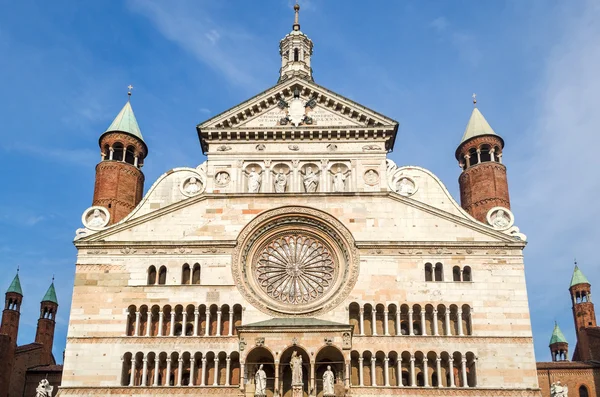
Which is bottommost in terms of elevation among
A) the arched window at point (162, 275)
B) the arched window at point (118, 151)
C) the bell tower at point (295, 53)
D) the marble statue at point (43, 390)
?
the marble statue at point (43, 390)

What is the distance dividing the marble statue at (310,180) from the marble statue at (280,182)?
902 mm

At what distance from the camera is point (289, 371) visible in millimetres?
32344

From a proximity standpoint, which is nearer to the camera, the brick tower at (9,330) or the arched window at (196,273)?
the arched window at (196,273)

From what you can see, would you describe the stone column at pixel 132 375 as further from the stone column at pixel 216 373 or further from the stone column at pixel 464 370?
the stone column at pixel 464 370

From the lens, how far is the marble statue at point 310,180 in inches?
1432

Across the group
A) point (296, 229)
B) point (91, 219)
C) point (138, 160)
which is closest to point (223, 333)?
point (296, 229)

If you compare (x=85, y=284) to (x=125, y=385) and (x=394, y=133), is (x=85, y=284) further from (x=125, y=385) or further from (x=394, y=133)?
(x=394, y=133)

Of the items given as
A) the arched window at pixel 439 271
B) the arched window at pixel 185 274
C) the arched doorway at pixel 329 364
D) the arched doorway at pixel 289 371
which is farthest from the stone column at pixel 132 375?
the arched window at pixel 439 271

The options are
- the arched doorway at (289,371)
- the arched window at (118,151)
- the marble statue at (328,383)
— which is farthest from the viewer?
the arched window at (118,151)

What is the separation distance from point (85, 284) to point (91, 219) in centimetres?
352

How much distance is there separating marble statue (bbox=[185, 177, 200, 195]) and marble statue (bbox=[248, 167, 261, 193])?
8.61 ft

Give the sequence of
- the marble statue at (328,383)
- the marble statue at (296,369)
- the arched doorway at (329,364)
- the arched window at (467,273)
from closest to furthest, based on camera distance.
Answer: the marble statue at (328,383)
the marble statue at (296,369)
the arched doorway at (329,364)
the arched window at (467,273)

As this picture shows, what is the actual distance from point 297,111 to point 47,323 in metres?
30.8

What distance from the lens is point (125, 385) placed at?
3225 cm
